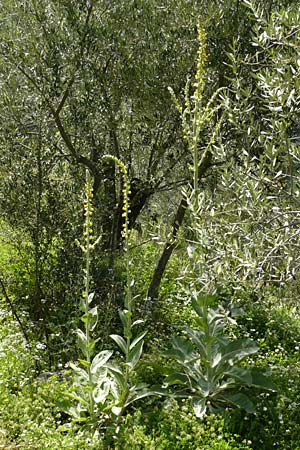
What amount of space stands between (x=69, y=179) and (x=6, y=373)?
2371mm

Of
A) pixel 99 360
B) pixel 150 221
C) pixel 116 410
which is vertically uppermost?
pixel 150 221

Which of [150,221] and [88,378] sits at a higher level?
[150,221]

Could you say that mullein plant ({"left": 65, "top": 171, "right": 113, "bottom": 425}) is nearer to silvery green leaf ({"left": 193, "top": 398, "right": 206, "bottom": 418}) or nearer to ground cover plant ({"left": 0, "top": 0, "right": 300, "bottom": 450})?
ground cover plant ({"left": 0, "top": 0, "right": 300, "bottom": 450})

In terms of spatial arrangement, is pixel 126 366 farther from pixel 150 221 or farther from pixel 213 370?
pixel 150 221

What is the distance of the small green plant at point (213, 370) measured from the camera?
4.85 metres

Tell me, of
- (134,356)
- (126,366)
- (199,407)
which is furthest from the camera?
(134,356)

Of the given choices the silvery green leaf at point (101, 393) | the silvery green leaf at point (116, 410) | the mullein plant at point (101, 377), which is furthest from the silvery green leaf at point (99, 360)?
the silvery green leaf at point (116, 410)

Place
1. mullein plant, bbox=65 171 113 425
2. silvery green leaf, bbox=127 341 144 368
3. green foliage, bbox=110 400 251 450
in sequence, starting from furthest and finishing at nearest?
silvery green leaf, bbox=127 341 144 368 → mullein plant, bbox=65 171 113 425 → green foliage, bbox=110 400 251 450

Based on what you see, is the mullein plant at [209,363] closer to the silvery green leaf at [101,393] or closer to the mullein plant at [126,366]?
the mullein plant at [126,366]

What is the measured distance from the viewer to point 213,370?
16.3ft

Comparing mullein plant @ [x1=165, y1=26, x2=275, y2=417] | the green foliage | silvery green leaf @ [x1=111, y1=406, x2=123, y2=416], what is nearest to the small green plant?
mullein plant @ [x1=165, y1=26, x2=275, y2=417]

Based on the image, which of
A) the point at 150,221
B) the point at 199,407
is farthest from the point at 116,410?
the point at 150,221

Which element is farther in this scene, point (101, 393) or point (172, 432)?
point (101, 393)

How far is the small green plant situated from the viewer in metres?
4.85
